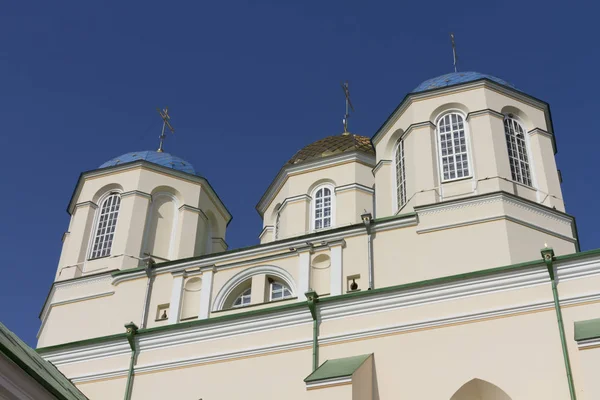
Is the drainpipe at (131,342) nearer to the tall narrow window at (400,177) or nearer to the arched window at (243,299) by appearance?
the arched window at (243,299)

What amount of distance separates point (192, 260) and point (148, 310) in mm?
1518

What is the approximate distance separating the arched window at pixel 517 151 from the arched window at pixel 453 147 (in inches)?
39.0

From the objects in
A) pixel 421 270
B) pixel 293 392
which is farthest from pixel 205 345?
pixel 421 270

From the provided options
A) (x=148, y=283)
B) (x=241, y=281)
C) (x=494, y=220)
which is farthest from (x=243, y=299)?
(x=494, y=220)

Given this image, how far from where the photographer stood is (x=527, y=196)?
18.1 metres

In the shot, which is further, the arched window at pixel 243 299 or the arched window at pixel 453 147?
the arched window at pixel 243 299

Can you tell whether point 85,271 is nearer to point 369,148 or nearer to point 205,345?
point 205,345

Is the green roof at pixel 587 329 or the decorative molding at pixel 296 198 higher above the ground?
the decorative molding at pixel 296 198

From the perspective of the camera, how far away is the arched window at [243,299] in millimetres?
18781

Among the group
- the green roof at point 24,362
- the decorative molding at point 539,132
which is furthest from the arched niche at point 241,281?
the decorative molding at point 539,132

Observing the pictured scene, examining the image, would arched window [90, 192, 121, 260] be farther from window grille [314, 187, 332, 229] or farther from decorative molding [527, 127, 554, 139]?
decorative molding [527, 127, 554, 139]

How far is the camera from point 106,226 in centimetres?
2159

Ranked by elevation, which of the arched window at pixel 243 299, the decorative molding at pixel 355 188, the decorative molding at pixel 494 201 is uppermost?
the decorative molding at pixel 355 188

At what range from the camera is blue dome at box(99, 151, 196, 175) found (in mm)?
22672
